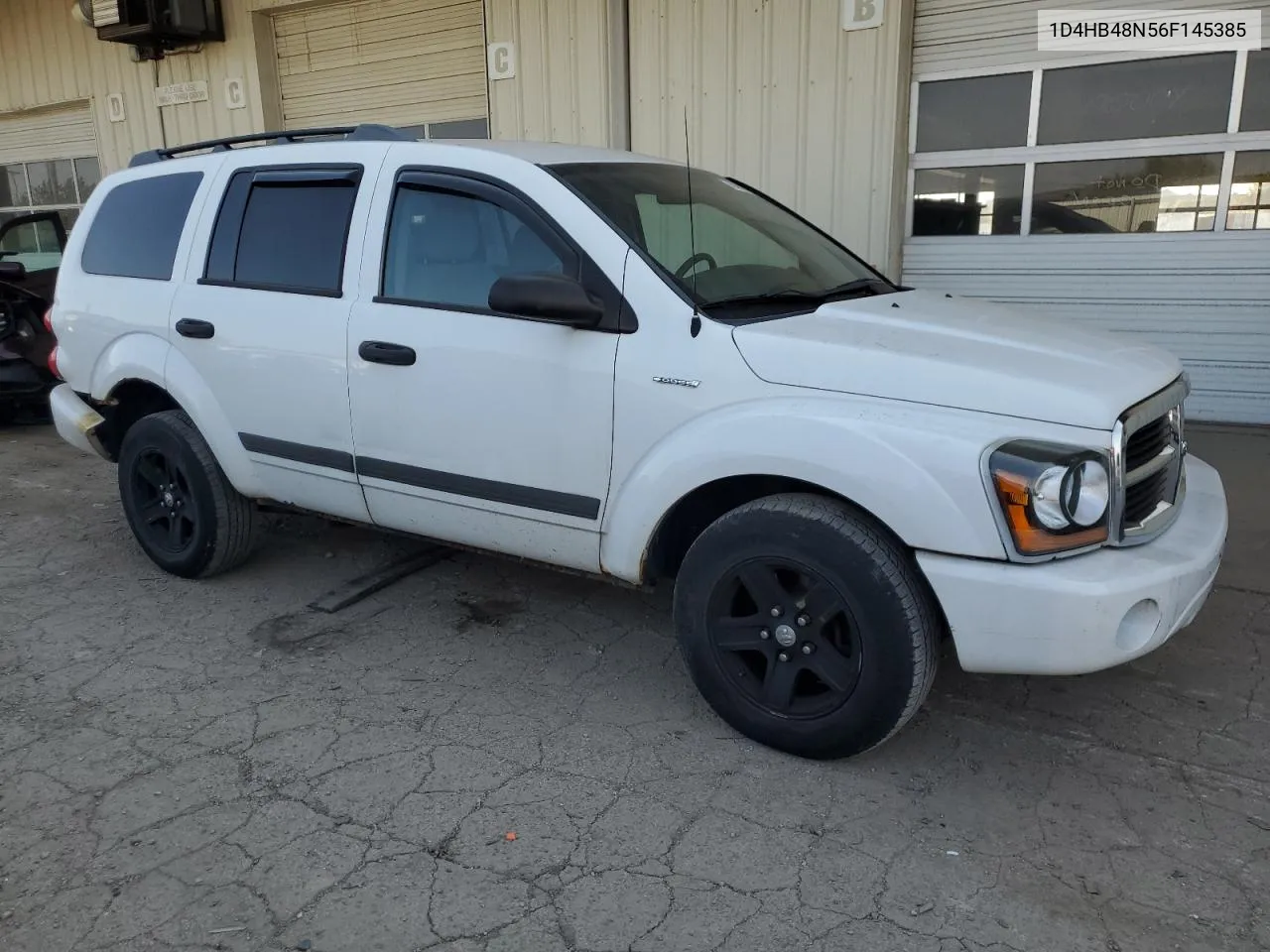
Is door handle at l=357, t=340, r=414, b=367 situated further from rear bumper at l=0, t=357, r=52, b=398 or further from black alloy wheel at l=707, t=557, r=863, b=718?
rear bumper at l=0, t=357, r=52, b=398

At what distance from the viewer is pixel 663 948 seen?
2.27 m

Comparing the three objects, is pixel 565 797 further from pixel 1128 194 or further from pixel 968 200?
pixel 1128 194

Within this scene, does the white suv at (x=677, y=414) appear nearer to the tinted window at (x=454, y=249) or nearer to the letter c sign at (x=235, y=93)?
the tinted window at (x=454, y=249)

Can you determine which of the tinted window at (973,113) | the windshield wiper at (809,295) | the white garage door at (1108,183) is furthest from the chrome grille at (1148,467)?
the tinted window at (973,113)

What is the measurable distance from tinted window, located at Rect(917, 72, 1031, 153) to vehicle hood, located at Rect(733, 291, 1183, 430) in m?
4.10

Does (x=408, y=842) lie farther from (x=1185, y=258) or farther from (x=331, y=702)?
(x=1185, y=258)

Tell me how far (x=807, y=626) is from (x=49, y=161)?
44.6 feet

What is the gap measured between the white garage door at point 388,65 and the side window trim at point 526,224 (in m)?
5.85

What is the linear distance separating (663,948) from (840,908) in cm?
46

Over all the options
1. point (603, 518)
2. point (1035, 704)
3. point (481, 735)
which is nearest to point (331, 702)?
point (481, 735)

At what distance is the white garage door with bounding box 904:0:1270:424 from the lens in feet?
20.6

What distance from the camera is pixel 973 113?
22.6 ft

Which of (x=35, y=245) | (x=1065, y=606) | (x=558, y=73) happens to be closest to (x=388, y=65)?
(x=558, y=73)

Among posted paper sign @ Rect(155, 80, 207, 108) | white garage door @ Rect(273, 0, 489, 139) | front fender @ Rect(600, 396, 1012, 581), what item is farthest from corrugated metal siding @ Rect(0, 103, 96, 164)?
front fender @ Rect(600, 396, 1012, 581)
